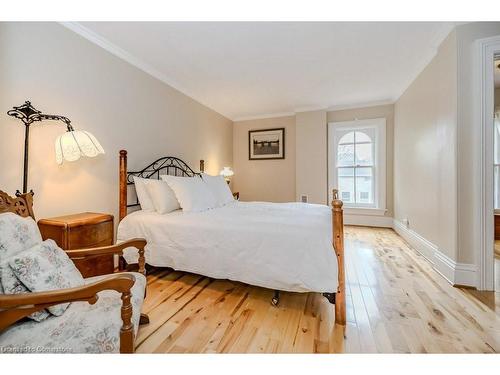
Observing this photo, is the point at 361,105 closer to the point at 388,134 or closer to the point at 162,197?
the point at 388,134

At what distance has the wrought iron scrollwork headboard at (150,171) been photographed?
7.89 ft

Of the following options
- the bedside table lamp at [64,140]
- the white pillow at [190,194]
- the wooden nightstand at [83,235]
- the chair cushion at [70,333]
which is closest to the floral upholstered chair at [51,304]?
the chair cushion at [70,333]

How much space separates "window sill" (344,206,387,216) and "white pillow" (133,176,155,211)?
12.5 ft

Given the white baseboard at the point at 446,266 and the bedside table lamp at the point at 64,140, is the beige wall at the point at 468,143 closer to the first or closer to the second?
the white baseboard at the point at 446,266

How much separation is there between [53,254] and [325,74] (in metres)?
3.42

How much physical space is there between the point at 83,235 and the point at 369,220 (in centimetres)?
463

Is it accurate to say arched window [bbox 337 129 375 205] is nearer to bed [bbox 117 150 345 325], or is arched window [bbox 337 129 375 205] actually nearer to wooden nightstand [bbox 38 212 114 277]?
bed [bbox 117 150 345 325]

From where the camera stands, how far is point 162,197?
2391 millimetres

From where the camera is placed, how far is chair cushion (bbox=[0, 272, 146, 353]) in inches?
33.1

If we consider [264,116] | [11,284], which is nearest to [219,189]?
[11,284]

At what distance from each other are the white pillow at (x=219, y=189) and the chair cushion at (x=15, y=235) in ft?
6.24

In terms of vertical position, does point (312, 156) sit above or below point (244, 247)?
above

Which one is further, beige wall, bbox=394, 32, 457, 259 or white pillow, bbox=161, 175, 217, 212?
white pillow, bbox=161, 175, 217, 212

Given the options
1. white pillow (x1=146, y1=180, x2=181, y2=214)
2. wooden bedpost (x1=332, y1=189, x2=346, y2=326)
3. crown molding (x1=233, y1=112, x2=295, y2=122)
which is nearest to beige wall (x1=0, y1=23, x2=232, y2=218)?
white pillow (x1=146, y1=180, x2=181, y2=214)
